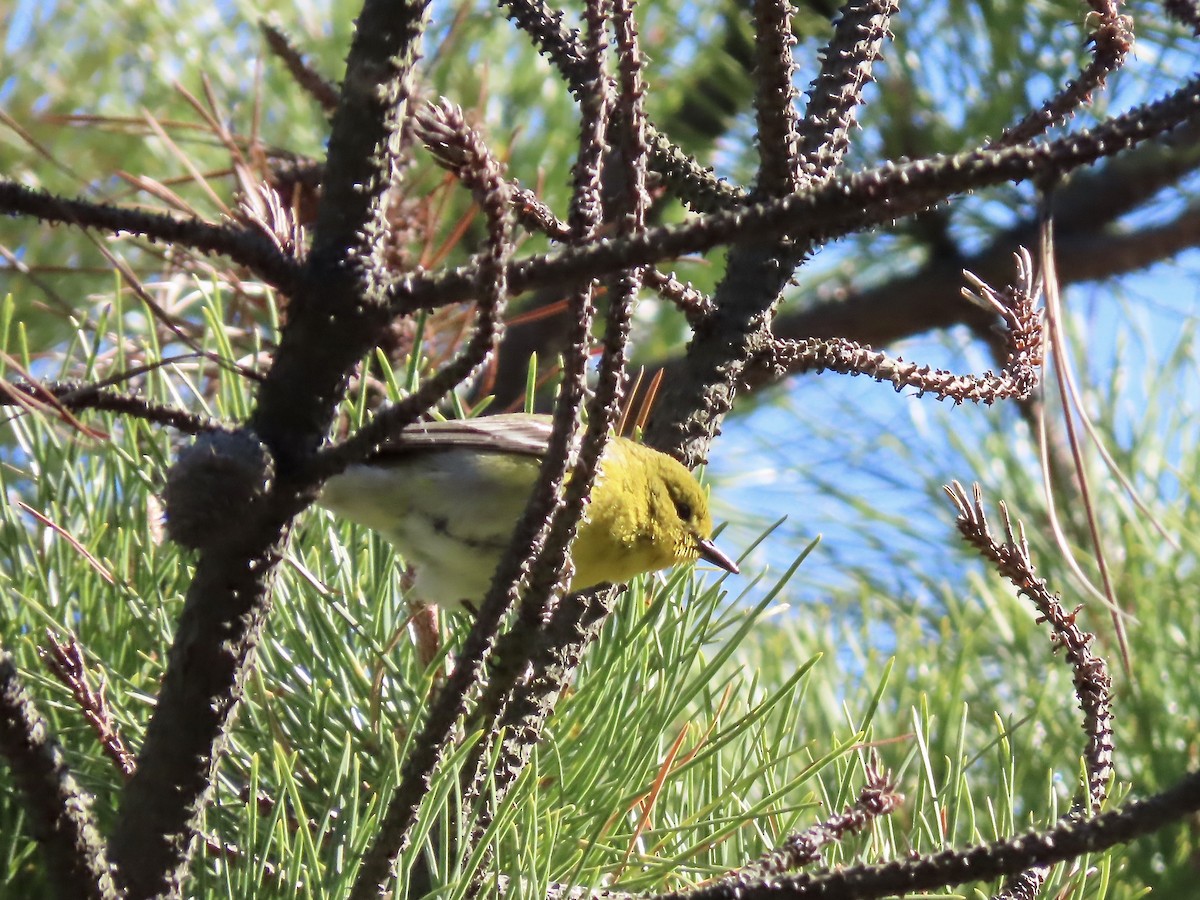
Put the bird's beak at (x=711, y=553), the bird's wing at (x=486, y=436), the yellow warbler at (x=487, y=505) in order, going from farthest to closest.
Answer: the bird's beak at (x=711, y=553)
the bird's wing at (x=486, y=436)
the yellow warbler at (x=487, y=505)

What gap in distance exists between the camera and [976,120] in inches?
99.7

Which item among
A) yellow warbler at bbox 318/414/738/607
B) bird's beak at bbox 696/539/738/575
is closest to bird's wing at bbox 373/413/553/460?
yellow warbler at bbox 318/414/738/607

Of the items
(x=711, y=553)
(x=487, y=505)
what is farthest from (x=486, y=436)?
(x=711, y=553)

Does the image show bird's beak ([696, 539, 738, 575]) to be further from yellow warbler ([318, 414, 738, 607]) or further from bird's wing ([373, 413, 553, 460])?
bird's wing ([373, 413, 553, 460])

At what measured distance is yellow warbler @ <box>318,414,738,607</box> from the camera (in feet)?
5.25

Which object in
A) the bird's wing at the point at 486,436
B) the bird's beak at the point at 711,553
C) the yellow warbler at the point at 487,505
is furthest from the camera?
the bird's beak at the point at 711,553

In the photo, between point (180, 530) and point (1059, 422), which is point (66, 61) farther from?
point (180, 530)

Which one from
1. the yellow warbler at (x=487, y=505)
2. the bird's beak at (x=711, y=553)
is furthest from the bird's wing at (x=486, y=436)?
the bird's beak at (x=711, y=553)

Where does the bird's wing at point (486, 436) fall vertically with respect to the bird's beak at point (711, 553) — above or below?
above

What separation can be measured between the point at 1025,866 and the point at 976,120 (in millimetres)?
2094

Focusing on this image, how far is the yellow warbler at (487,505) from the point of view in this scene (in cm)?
160

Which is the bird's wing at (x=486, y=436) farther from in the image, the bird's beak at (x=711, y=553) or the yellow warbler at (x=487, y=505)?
the bird's beak at (x=711, y=553)

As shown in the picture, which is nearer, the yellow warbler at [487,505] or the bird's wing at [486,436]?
the yellow warbler at [487,505]

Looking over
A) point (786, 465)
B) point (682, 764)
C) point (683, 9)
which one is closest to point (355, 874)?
point (682, 764)
